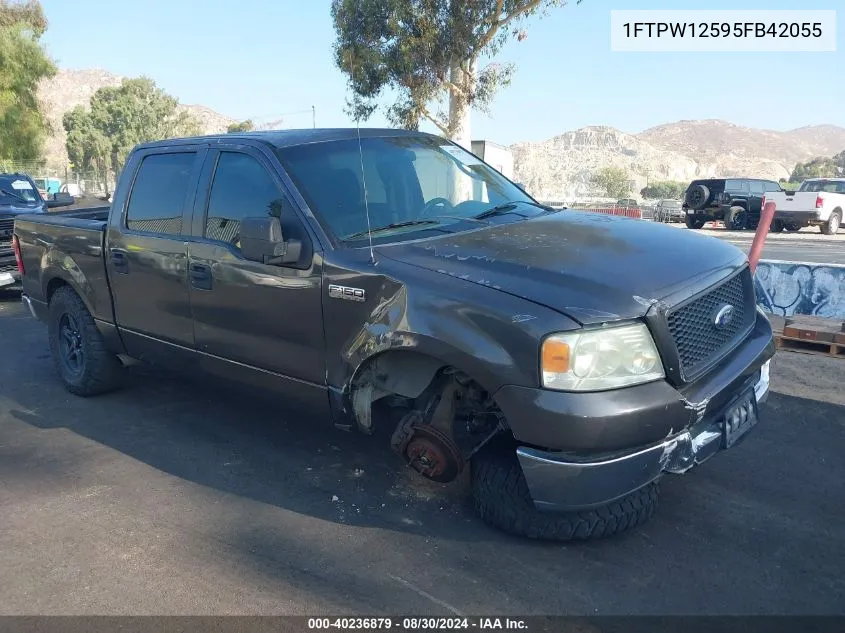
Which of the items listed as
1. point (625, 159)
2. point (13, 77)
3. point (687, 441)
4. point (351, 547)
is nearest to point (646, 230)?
point (687, 441)

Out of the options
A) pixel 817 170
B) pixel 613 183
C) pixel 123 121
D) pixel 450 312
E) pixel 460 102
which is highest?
pixel 123 121

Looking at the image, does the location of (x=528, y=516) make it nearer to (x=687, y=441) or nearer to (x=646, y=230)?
(x=687, y=441)

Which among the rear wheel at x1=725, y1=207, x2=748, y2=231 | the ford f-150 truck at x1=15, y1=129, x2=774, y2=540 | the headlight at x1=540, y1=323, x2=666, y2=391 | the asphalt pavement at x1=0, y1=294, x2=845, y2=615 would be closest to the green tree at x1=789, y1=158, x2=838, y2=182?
the rear wheel at x1=725, y1=207, x2=748, y2=231

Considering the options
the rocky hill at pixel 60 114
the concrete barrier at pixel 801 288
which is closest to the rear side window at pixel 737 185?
the rocky hill at pixel 60 114

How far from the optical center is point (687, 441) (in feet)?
9.95

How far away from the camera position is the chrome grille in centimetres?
304

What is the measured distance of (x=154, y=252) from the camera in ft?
14.8

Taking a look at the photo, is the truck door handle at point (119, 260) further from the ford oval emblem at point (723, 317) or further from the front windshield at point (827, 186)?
the front windshield at point (827, 186)

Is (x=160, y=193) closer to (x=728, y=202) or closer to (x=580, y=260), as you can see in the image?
(x=580, y=260)

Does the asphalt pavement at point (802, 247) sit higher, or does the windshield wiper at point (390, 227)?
the windshield wiper at point (390, 227)

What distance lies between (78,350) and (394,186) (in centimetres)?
305

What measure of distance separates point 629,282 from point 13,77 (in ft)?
114

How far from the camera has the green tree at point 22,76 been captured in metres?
30.6

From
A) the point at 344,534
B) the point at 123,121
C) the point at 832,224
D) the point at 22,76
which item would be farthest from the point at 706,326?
the point at 123,121
